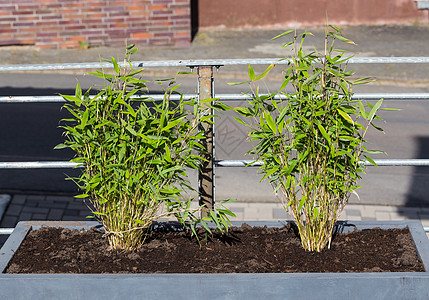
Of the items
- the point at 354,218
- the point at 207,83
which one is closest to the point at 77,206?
the point at 354,218

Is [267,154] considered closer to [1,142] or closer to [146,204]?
[146,204]

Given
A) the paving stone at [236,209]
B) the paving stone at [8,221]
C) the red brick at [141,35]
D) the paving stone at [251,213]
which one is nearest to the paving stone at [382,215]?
the paving stone at [251,213]

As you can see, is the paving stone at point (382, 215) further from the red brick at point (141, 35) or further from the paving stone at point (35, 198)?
the red brick at point (141, 35)

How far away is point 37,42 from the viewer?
13.9 m

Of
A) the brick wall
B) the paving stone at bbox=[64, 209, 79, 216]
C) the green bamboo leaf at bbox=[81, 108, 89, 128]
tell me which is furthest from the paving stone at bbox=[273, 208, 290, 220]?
the brick wall

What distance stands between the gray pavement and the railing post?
8.35 ft

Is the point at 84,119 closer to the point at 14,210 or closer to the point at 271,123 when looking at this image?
the point at 271,123

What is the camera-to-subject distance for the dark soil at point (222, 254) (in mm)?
3223

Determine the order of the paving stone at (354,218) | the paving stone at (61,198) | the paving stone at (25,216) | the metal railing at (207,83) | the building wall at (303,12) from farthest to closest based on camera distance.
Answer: the building wall at (303,12) < the paving stone at (61,198) < the paving stone at (25,216) < the paving stone at (354,218) < the metal railing at (207,83)

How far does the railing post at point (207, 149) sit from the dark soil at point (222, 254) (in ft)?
0.84

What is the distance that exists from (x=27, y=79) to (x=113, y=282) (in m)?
9.74

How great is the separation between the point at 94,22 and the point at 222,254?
11088mm

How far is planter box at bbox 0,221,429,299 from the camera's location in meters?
2.95

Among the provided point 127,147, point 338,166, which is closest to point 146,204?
point 127,147
